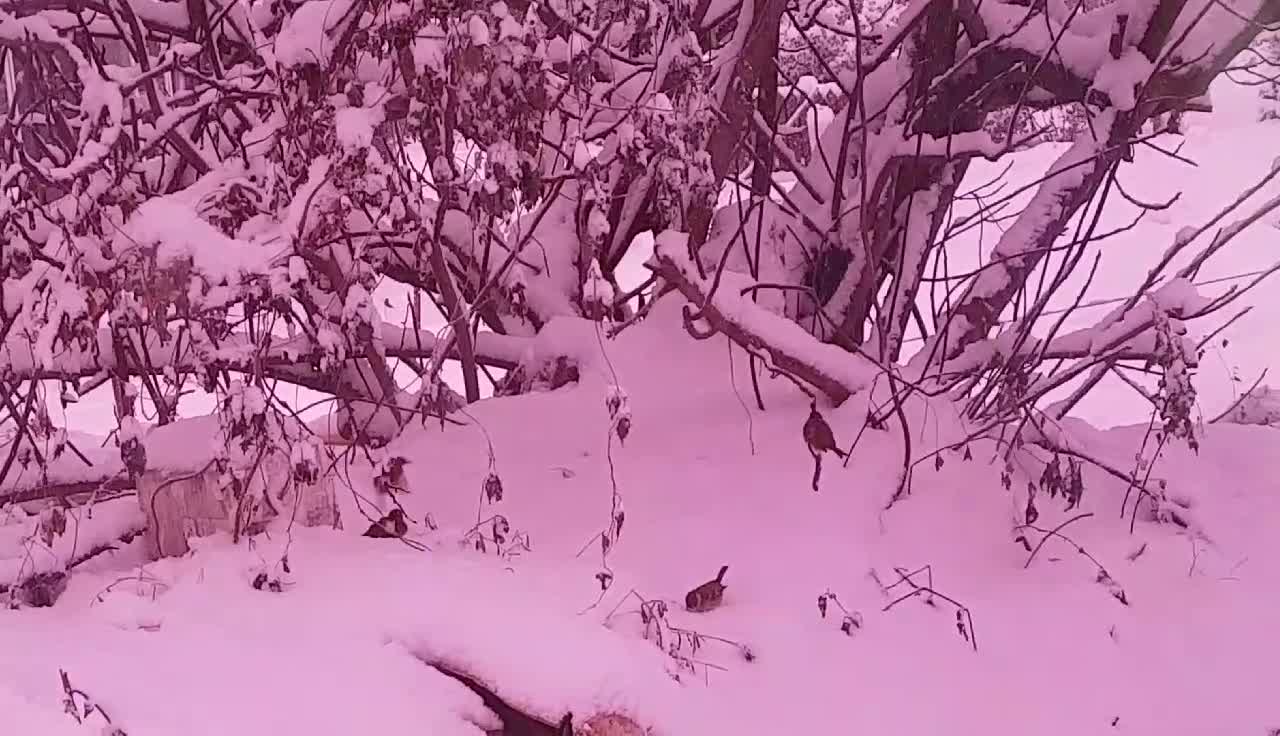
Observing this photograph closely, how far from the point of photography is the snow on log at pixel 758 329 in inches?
92.7

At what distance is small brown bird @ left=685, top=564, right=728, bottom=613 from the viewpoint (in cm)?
208

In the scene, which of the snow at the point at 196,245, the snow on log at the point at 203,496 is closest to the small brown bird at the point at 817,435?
the snow on log at the point at 203,496

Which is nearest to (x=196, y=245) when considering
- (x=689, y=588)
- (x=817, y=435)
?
(x=689, y=588)

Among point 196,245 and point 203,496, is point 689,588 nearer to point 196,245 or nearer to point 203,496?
point 203,496

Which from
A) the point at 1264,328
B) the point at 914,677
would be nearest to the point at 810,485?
the point at 914,677

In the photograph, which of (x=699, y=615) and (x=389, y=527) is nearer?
(x=699, y=615)

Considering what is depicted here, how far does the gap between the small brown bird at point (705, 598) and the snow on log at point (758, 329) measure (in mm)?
581

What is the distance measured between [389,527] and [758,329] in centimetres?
89

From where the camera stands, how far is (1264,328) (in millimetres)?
5555

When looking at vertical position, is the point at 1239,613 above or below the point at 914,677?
above

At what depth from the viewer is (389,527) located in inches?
87.0

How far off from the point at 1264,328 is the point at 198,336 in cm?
532

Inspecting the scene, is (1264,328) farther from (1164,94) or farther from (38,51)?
(38,51)

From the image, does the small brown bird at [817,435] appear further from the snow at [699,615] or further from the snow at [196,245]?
the snow at [196,245]
